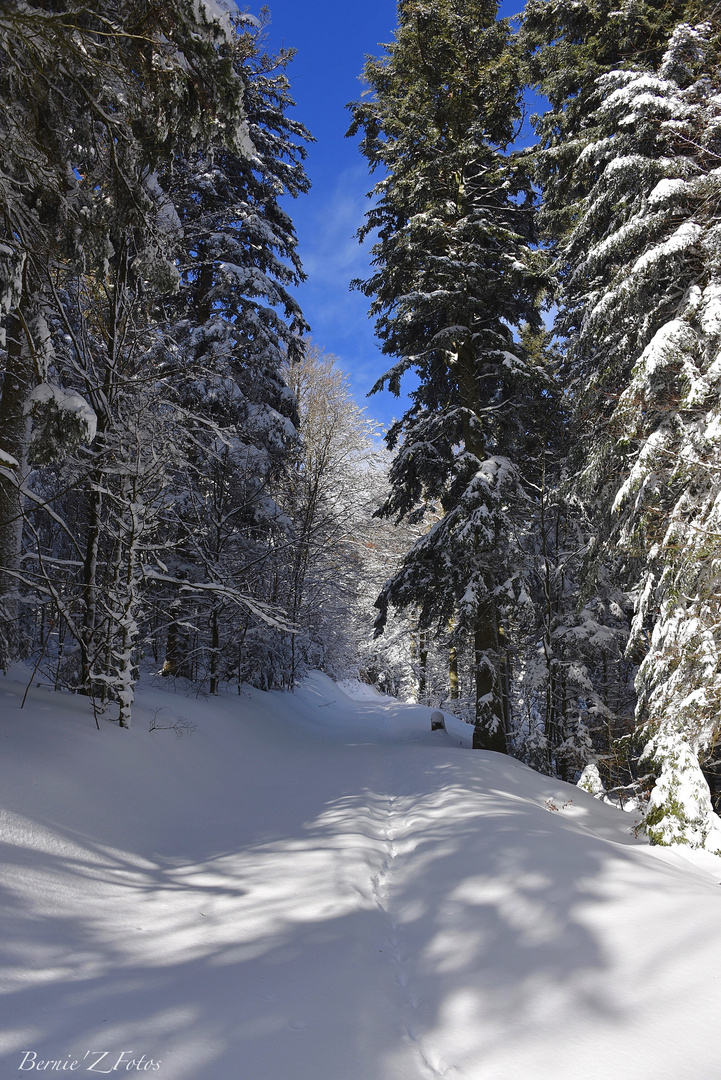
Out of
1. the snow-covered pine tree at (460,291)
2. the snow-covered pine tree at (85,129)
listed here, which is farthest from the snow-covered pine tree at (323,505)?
the snow-covered pine tree at (85,129)

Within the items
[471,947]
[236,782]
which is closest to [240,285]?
[236,782]

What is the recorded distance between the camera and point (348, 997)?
2629mm

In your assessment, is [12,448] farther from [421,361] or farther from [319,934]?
[421,361]

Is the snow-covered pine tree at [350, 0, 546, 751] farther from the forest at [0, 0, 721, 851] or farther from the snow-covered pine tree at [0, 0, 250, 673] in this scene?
the snow-covered pine tree at [0, 0, 250, 673]

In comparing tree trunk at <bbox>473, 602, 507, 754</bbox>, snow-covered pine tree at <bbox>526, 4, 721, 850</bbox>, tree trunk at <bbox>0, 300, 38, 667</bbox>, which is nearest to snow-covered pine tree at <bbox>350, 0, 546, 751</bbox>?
tree trunk at <bbox>473, 602, 507, 754</bbox>

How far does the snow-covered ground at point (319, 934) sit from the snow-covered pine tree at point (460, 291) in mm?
4717

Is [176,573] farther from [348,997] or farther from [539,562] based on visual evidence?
[348,997]

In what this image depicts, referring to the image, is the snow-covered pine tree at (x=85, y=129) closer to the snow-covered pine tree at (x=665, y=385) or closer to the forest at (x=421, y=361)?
the forest at (x=421, y=361)

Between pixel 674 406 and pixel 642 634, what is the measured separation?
3.34 meters

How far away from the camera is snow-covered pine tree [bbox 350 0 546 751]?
9820 mm

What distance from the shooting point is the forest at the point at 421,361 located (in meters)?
4.89
